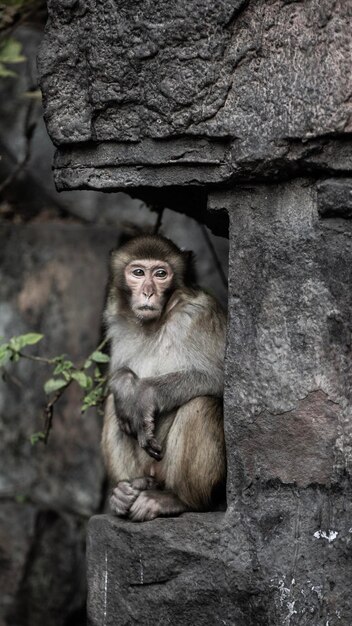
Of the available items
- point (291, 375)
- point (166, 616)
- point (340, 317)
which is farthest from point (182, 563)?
point (340, 317)

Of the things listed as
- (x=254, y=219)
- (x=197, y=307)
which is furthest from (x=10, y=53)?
(x=254, y=219)

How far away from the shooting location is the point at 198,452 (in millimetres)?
4617

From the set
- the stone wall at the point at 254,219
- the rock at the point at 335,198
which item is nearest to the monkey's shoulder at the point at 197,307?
the stone wall at the point at 254,219

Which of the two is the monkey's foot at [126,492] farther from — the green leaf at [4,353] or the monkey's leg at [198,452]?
the green leaf at [4,353]

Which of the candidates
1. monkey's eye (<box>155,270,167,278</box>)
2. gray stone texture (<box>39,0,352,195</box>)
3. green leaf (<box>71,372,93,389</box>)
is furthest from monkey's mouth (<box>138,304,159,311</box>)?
gray stone texture (<box>39,0,352,195</box>)

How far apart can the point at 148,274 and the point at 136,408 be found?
2.24ft

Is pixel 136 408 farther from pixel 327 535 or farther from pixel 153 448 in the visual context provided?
pixel 327 535

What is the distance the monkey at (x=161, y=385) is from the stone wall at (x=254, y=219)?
30 centimetres

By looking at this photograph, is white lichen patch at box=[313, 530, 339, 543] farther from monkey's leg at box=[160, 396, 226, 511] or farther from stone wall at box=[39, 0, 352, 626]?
monkey's leg at box=[160, 396, 226, 511]

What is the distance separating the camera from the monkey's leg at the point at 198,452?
15.1 feet

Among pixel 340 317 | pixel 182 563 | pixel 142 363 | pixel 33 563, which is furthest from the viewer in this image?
pixel 33 563

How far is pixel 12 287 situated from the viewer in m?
7.84

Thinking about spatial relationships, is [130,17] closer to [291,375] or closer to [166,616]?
[291,375]

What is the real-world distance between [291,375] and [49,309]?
13.0ft
